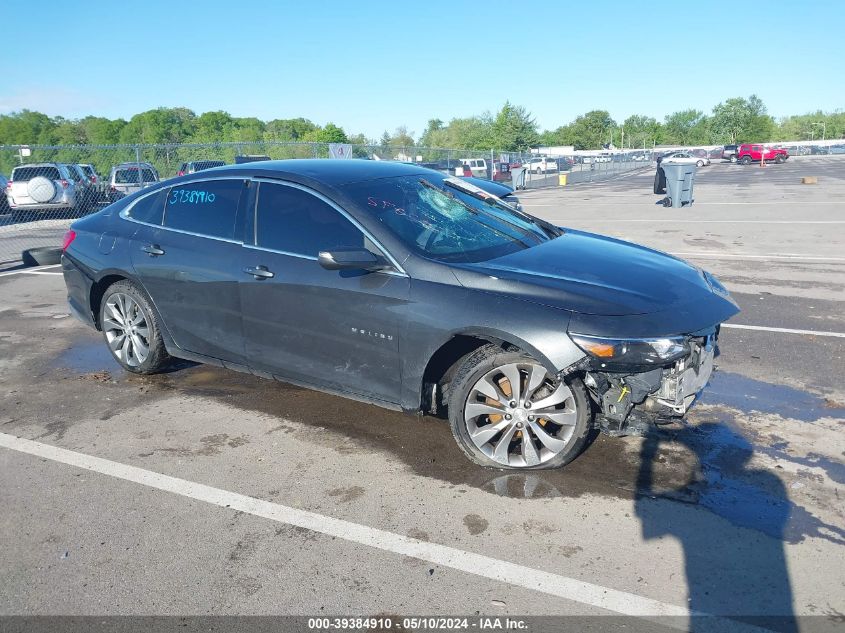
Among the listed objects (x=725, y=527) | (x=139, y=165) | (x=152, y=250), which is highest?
(x=139, y=165)

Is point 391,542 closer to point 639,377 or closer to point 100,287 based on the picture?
point 639,377

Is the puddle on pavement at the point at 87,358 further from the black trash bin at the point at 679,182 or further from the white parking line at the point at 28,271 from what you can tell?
the black trash bin at the point at 679,182

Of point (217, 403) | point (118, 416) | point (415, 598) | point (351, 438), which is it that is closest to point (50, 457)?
point (118, 416)

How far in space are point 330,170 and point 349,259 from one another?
3.64 ft

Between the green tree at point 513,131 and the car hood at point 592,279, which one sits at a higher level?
the green tree at point 513,131

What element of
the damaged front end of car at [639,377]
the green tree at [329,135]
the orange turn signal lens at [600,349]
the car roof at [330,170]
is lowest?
the damaged front end of car at [639,377]

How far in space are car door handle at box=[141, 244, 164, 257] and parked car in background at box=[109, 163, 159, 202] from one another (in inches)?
558

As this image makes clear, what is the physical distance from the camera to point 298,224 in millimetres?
4617

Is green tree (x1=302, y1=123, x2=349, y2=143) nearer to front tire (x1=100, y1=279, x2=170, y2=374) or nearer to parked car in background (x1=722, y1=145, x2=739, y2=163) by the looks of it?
parked car in background (x1=722, y1=145, x2=739, y2=163)

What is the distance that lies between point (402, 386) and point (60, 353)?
13.2ft

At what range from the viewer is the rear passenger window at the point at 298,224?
4.42 meters

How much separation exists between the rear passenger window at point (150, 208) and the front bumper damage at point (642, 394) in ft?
11.4

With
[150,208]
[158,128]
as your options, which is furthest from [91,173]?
[158,128]

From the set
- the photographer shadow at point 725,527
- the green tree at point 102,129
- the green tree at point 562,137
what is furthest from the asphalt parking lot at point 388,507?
the green tree at point 562,137
